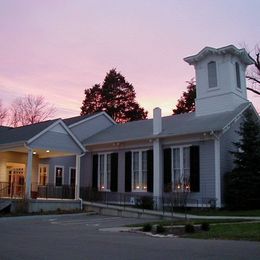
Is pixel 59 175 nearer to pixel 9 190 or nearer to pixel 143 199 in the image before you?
→ pixel 9 190

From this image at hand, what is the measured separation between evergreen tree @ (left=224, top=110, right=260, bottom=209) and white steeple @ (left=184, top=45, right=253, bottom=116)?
3095 mm

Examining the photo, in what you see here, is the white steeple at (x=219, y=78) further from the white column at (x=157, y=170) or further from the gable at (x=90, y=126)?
the gable at (x=90, y=126)

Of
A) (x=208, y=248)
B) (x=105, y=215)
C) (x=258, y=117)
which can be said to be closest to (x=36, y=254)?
(x=208, y=248)

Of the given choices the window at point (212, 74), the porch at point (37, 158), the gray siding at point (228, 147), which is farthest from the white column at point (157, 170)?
the window at point (212, 74)

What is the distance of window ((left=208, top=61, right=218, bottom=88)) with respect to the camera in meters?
29.6

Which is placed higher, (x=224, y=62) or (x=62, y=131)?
(x=224, y=62)

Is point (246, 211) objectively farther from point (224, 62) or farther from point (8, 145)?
point (8, 145)

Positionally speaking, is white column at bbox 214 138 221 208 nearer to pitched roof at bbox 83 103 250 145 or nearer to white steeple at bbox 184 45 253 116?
pitched roof at bbox 83 103 250 145

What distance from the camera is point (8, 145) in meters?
27.7

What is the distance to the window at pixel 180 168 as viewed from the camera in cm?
2677

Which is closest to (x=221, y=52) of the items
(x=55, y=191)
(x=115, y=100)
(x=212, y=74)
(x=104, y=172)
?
(x=212, y=74)

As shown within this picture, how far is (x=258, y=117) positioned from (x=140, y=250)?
71.1 feet

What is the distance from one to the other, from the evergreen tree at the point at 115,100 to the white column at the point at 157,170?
3593cm

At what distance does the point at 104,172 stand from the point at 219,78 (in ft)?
34.0
